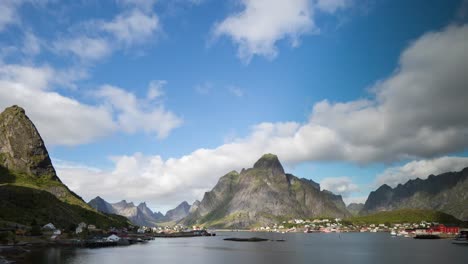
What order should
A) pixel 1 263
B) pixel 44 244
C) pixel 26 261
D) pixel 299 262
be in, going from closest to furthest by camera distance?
pixel 1 263, pixel 26 261, pixel 299 262, pixel 44 244

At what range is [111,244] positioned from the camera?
191 metres

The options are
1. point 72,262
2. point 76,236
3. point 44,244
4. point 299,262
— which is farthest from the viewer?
point 76,236

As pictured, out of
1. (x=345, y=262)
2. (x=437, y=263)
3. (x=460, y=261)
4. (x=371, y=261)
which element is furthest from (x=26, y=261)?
(x=460, y=261)

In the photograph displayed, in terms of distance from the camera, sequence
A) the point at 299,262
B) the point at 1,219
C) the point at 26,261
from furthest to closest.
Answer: the point at 1,219 < the point at 299,262 < the point at 26,261

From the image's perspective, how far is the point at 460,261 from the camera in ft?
350

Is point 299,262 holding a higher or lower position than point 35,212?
lower

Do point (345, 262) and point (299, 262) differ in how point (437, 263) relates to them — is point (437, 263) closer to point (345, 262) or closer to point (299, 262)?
point (345, 262)

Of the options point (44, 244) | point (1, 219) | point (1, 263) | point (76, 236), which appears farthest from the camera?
point (76, 236)

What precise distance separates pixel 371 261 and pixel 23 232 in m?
134

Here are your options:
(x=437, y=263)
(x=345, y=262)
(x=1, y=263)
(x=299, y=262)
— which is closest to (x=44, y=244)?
(x=1, y=263)

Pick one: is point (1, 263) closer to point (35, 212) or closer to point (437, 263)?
point (437, 263)

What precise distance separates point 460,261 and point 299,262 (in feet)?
144

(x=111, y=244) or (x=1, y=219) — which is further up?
(x=1, y=219)

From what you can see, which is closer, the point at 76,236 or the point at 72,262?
the point at 72,262
